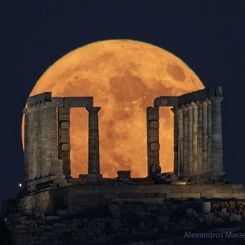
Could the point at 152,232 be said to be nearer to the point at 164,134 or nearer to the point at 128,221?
the point at 128,221

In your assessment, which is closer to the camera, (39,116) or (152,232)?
Result: (152,232)

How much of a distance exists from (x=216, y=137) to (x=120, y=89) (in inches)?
319

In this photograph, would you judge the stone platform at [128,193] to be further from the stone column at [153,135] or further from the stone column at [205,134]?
the stone column at [153,135]

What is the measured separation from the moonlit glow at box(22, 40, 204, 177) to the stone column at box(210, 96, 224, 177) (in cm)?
536

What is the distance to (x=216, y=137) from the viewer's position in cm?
18300

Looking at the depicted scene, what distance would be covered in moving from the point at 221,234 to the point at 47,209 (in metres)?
18.2

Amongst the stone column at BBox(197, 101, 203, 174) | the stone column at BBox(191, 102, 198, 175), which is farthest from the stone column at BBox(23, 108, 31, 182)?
the stone column at BBox(197, 101, 203, 174)

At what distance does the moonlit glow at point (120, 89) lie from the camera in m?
185

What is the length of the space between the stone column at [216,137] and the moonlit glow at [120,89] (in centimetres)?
536

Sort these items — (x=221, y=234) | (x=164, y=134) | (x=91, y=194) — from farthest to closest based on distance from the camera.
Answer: (x=164, y=134) → (x=91, y=194) → (x=221, y=234)

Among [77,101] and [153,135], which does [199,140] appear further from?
[77,101]

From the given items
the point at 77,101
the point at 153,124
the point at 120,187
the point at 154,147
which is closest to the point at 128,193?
the point at 120,187

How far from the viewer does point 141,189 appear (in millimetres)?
177125

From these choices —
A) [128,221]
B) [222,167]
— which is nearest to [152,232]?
[128,221]
